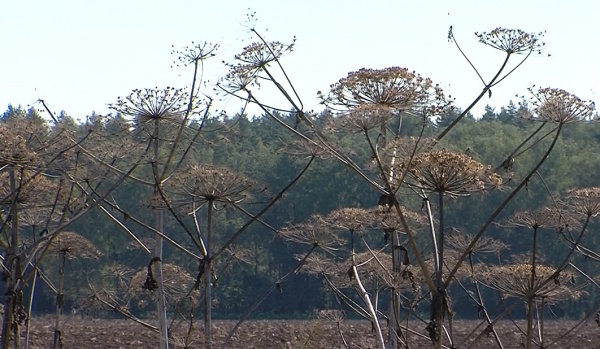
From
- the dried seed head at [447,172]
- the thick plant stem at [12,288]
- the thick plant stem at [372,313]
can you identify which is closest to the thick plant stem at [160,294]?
the thick plant stem at [12,288]

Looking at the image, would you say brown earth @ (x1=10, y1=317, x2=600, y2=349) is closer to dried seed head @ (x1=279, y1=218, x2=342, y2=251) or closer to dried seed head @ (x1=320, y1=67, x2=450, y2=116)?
dried seed head @ (x1=279, y1=218, x2=342, y2=251)

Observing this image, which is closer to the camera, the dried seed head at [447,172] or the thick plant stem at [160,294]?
the dried seed head at [447,172]

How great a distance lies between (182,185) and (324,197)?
71.9 m

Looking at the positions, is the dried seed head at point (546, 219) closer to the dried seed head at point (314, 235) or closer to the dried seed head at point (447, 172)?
the dried seed head at point (314, 235)

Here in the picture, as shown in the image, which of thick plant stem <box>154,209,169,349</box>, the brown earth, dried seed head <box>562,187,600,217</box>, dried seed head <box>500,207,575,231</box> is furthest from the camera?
the brown earth

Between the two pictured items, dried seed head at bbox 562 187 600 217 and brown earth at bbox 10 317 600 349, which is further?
brown earth at bbox 10 317 600 349

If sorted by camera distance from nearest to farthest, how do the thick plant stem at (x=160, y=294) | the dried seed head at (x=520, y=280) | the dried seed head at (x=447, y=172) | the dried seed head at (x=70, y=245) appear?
the dried seed head at (x=447, y=172) < the thick plant stem at (x=160, y=294) < the dried seed head at (x=520, y=280) < the dried seed head at (x=70, y=245)

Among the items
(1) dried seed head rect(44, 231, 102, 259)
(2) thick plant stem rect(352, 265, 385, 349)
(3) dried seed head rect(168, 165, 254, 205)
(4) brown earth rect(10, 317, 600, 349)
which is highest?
(3) dried seed head rect(168, 165, 254, 205)

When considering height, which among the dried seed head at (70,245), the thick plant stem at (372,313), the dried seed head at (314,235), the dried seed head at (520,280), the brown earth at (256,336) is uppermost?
the dried seed head at (314,235)

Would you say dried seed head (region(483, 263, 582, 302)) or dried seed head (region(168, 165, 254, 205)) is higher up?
dried seed head (region(168, 165, 254, 205))

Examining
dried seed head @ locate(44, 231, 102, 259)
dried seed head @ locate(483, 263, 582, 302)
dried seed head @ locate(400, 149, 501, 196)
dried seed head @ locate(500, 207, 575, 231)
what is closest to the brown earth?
dried seed head @ locate(44, 231, 102, 259)

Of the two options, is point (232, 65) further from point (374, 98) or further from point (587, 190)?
point (587, 190)

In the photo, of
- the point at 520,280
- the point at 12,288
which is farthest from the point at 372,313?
the point at 12,288

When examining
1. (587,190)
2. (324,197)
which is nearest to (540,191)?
(324,197)
